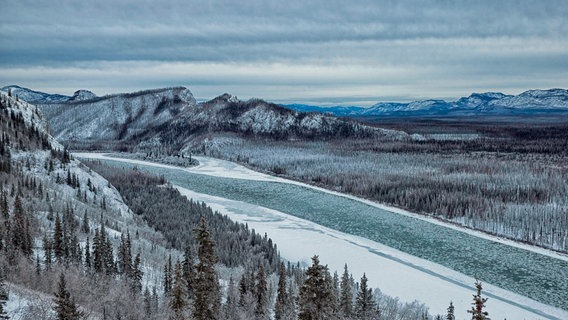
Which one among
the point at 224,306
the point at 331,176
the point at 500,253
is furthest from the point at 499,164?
the point at 224,306

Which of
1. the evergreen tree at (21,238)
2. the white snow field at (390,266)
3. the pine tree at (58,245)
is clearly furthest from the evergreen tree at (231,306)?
the white snow field at (390,266)

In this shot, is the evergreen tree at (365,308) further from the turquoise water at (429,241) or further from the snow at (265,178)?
the snow at (265,178)

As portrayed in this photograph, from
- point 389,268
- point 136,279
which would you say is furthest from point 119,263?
point 389,268

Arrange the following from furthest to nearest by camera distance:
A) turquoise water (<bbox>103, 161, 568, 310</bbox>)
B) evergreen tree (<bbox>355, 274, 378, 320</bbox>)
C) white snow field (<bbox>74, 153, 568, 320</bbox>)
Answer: turquoise water (<bbox>103, 161, 568, 310</bbox>)
white snow field (<bbox>74, 153, 568, 320</bbox>)
evergreen tree (<bbox>355, 274, 378, 320</bbox>)

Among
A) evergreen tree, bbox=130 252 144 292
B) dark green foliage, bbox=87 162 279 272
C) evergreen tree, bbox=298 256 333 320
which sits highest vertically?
evergreen tree, bbox=298 256 333 320

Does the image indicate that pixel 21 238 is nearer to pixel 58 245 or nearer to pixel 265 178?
pixel 58 245

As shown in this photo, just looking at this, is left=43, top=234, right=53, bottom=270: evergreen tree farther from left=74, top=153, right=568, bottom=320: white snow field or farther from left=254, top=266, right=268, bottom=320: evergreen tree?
left=74, top=153, right=568, bottom=320: white snow field

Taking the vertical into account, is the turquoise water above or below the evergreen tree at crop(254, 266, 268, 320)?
below

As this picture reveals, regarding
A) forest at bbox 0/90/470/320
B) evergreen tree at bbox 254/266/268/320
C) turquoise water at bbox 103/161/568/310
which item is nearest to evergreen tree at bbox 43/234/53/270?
forest at bbox 0/90/470/320
